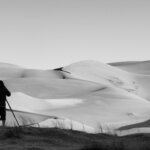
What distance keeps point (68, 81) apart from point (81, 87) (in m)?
2.72

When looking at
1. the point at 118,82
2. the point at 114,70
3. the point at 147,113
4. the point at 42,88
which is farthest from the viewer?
the point at 114,70

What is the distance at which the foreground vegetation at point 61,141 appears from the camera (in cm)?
679

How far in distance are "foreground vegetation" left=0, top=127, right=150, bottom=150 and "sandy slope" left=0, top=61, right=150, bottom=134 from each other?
1.80 m

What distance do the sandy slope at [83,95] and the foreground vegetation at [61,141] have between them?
1.80m

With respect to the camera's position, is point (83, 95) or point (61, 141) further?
point (83, 95)

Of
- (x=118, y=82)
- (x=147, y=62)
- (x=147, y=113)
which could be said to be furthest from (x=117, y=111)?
(x=147, y=62)

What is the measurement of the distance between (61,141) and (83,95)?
29550 millimetres

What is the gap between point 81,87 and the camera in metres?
42.3

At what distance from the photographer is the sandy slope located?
25.6 meters

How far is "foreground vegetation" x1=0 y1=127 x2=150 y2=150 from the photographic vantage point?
6793mm

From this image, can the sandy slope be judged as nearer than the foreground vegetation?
No

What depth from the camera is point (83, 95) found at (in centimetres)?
3772

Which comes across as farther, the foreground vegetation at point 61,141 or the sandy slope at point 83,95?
the sandy slope at point 83,95

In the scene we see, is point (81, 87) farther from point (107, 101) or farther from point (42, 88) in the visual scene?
point (107, 101)
